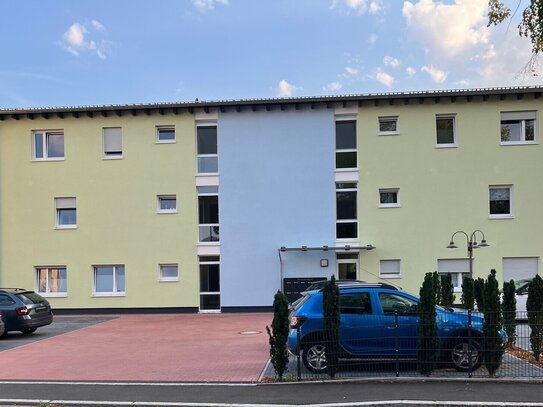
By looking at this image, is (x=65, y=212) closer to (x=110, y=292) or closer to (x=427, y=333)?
(x=110, y=292)

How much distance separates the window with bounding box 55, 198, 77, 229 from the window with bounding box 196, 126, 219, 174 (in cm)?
597

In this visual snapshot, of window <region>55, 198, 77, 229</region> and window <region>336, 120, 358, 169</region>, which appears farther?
window <region>55, 198, 77, 229</region>

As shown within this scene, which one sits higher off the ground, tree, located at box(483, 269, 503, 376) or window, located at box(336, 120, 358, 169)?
window, located at box(336, 120, 358, 169)

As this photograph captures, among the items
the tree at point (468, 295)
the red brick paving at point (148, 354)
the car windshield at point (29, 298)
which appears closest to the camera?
the red brick paving at point (148, 354)

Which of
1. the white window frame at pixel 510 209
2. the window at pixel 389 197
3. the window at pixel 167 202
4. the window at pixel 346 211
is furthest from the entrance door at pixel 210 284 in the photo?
the white window frame at pixel 510 209

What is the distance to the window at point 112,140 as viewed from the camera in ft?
75.2

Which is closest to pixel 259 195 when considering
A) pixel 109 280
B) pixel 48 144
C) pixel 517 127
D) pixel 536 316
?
pixel 109 280

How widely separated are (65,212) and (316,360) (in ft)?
56.3

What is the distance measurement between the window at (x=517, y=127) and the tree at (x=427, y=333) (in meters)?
14.5

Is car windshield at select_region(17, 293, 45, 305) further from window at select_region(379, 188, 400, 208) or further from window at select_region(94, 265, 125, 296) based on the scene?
window at select_region(379, 188, 400, 208)

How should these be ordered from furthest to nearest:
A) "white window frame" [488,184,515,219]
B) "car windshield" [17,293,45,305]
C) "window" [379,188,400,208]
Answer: "window" [379,188,400,208], "white window frame" [488,184,515,219], "car windshield" [17,293,45,305]

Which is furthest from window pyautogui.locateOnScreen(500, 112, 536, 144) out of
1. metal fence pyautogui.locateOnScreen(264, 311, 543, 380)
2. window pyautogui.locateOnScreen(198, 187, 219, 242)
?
metal fence pyautogui.locateOnScreen(264, 311, 543, 380)

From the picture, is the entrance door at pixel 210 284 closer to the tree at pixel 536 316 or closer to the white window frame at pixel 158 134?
the white window frame at pixel 158 134

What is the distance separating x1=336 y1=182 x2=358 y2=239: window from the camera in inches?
851
